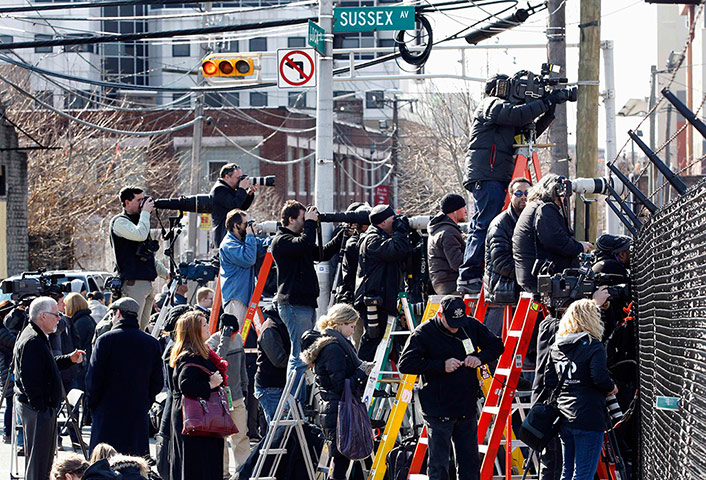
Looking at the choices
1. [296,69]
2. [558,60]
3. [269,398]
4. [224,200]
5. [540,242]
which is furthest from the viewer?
[558,60]

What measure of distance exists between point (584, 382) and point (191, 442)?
10.6 ft

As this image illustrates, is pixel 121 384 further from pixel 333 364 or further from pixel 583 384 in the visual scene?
pixel 583 384

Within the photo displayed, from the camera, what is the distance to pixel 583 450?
28.2 ft

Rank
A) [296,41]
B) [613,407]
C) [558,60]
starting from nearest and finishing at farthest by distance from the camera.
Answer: [613,407] → [558,60] → [296,41]

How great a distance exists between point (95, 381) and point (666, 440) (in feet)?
16.2

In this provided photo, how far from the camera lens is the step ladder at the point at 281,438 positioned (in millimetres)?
9969

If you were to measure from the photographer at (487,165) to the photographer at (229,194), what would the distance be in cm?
309

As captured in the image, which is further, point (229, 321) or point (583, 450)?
point (229, 321)

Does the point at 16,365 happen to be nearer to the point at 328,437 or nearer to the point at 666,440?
the point at 328,437

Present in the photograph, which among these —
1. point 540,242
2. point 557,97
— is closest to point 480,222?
point 540,242

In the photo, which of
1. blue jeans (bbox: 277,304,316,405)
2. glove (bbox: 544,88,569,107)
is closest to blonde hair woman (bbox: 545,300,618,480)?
glove (bbox: 544,88,569,107)

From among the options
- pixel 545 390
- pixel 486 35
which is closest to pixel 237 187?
pixel 545 390

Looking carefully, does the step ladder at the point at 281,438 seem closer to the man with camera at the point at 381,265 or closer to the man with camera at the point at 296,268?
the man with camera at the point at 296,268

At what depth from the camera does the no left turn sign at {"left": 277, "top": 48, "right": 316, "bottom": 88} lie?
14.2m
